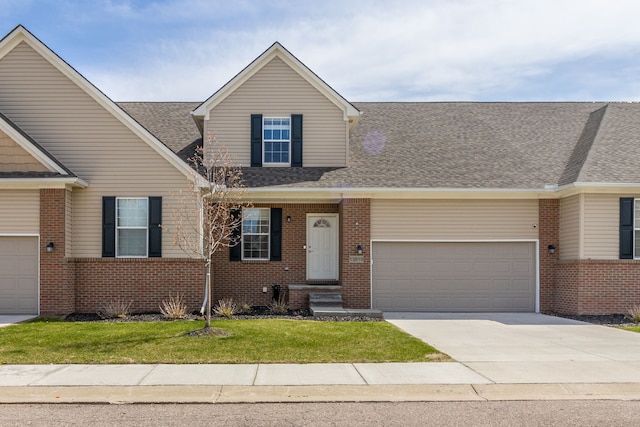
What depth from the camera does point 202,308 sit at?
16297mm

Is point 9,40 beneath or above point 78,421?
above

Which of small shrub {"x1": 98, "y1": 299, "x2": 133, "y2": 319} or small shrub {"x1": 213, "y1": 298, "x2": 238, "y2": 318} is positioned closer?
small shrub {"x1": 98, "y1": 299, "x2": 133, "y2": 319}

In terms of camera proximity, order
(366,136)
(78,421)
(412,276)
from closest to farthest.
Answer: (78,421)
(412,276)
(366,136)

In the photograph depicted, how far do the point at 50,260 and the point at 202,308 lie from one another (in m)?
4.21

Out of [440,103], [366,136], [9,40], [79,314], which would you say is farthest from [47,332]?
[440,103]

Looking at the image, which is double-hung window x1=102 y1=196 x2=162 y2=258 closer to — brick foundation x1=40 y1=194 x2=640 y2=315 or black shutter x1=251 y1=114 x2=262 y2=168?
brick foundation x1=40 y1=194 x2=640 y2=315

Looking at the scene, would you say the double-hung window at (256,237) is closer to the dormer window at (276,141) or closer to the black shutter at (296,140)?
the dormer window at (276,141)

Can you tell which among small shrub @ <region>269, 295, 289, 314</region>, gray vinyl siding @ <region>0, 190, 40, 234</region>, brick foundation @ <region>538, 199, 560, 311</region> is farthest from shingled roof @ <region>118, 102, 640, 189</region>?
gray vinyl siding @ <region>0, 190, 40, 234</region>

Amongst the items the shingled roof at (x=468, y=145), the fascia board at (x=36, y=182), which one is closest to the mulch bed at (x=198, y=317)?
the fascia board at (x=36, y=182)

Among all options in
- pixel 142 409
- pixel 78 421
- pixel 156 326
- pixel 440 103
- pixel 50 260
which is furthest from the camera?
pixel 440 103

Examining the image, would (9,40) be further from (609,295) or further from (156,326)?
(609,295)

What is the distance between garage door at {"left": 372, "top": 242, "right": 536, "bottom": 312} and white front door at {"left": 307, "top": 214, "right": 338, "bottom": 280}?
1.60 m

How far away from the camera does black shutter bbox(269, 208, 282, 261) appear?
61.0 ft

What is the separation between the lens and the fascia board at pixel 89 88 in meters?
16.7
